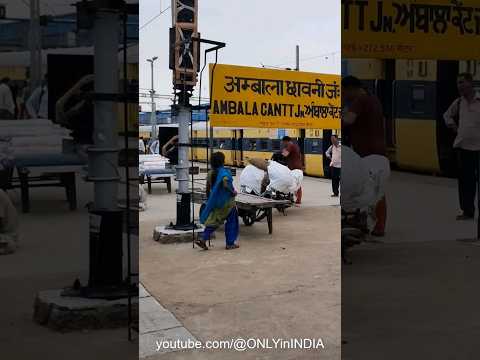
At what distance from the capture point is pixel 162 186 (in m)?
1.64

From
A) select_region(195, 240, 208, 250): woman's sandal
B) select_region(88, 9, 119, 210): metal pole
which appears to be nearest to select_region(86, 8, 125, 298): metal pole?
select_region(88, 9, 119, 210): metal pole

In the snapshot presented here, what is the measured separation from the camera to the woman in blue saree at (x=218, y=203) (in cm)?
177

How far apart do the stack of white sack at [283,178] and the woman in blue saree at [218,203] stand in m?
0.12

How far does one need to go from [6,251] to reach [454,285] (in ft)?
4.16

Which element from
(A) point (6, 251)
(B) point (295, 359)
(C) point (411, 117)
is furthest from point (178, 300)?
(C) point (411, 117)

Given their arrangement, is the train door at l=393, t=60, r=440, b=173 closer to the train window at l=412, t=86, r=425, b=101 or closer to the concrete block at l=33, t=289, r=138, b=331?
the train window at l=412, t=86, r=425, b=101

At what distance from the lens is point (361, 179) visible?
5.21 ft

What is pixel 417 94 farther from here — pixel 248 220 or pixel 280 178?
pixel 248 220

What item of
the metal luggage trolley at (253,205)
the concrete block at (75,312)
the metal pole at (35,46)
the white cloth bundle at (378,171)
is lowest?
the concrete block at (75,312)

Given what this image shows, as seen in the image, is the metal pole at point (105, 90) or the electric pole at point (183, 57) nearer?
the metal pole at point (105, 90)

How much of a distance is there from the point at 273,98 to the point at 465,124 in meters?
0.54

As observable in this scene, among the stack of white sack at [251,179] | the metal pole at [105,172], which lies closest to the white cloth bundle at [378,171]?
the stack of white sack at [251,179]

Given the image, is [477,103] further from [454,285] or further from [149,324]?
[149,324]

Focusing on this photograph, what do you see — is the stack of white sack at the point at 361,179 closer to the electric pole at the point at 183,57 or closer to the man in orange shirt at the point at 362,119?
the man in orange shirt at the point at 362,119
